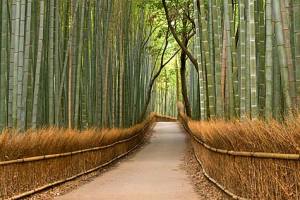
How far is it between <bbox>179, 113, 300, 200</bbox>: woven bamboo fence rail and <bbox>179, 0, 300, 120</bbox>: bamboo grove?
0.47 meters

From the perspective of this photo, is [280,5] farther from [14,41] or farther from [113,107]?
[113,107]

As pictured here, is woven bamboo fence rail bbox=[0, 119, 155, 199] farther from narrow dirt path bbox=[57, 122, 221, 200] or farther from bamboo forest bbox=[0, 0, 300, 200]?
narrow dirt path bbox=[57, 122, 221, 200]

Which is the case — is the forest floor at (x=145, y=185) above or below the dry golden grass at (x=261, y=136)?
below

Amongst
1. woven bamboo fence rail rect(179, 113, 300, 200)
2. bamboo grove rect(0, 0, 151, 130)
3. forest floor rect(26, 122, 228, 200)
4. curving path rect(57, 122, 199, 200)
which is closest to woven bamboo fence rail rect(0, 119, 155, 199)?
forest floor rect(26, 122, 228, 200)

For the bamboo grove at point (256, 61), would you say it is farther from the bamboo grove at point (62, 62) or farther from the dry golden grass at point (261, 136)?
the bamboo grove at point (62, 62)

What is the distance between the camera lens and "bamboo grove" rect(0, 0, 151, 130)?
247 inches

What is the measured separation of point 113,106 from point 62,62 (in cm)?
418

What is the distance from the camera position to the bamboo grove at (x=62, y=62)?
627 centimetres

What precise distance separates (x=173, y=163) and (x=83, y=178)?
2.84 meters

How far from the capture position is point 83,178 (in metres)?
8.34

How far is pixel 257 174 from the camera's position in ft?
13.9

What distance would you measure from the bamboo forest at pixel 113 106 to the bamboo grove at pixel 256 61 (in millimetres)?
15

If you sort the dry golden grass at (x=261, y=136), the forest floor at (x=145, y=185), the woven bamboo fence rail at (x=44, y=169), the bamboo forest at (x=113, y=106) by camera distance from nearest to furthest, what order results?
the dry golden grass at (x=261, y=136), the bamboo forest at (x=113, y=106), the woven bamboo fence rail at (x=44, y=169), the forest floor at (x=145, y=185)

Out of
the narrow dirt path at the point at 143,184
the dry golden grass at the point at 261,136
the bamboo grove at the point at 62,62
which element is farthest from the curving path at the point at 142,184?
the bamboo grove at the point at 62,62
